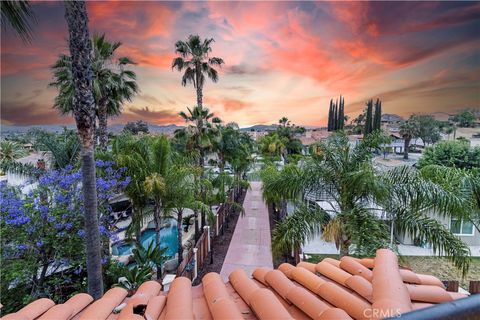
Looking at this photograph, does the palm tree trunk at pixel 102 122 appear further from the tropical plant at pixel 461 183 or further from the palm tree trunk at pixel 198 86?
the tropical plant at pixel 461 183

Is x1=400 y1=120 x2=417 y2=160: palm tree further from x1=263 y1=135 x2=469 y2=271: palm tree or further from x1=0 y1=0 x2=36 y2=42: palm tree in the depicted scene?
x1=0 y1=0 x2=36 y2=42: palm tree

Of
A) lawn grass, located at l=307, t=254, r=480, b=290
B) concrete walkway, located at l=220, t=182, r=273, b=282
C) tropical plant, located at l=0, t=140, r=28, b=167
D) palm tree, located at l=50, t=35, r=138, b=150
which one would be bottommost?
lawn grass, located at l=307, t=254, r=480, b=290

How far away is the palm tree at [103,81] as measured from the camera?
11.4m

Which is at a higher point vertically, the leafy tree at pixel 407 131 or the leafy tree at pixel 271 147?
the leafy tree at pixel 407 131

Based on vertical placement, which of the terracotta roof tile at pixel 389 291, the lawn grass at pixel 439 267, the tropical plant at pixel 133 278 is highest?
the terracotta roof tile at pixel 389 291

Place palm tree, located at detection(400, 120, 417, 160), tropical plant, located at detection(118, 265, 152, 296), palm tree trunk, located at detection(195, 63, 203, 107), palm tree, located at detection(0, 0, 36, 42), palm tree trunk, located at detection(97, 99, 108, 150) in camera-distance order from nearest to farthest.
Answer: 1. palm tree, located at detection(0, 0, 36, 42)
2. tropical plant, located at detection(118, 265, 152, 296)
3. palm tree trunk, located at detection(97, 99, 108, 150)
4. palm tree trunk, located at detection(195, 63, 203, 107)
5. palm tree, located at detection(400, 120, 417, 160)

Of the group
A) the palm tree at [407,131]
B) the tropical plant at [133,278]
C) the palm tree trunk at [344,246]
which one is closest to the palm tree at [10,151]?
the tropical plant at [133,278]

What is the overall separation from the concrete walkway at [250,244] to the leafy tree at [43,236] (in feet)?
19.6

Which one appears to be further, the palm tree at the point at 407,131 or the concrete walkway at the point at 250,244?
the palm tree at the point at 407,131

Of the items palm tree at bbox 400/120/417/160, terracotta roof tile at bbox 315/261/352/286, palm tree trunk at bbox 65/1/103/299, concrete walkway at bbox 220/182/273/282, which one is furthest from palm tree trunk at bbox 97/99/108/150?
palm tree at bbox 400/120/417/160

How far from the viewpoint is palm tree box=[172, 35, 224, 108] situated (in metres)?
16.7

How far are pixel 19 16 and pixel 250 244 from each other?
13667 millimetres

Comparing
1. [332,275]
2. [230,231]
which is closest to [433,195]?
[332,275]

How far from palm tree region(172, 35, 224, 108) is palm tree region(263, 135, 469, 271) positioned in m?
11.1
